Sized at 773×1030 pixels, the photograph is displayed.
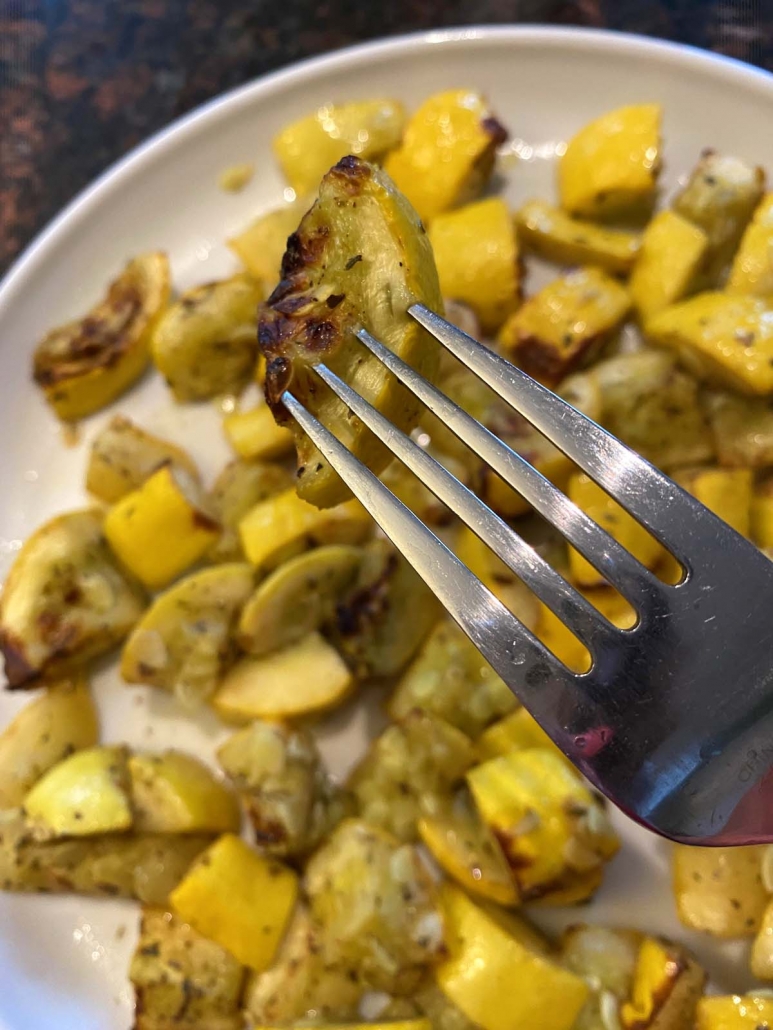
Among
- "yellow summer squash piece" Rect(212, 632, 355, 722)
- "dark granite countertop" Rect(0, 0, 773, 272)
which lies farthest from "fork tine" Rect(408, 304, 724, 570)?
"dark granite countertop" Rect(0, 0, 773, 272)

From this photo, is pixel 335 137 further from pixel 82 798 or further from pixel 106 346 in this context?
pixel 82 798

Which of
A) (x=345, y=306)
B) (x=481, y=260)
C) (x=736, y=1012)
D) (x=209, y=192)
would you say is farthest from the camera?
(x=209, y=192)

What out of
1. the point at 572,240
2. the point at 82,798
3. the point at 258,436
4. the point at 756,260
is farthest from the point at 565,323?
the point at 82,798

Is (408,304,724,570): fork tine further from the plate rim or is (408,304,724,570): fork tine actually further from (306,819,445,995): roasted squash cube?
the plate rim

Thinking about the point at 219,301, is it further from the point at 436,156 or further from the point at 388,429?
the point at 388,429

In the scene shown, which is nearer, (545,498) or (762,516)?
(545,498)

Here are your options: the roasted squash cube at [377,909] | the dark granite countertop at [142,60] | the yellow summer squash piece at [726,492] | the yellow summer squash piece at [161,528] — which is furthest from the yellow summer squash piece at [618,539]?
the dark granite countertop at [142,60]

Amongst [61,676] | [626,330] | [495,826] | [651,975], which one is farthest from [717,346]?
[61,676]
